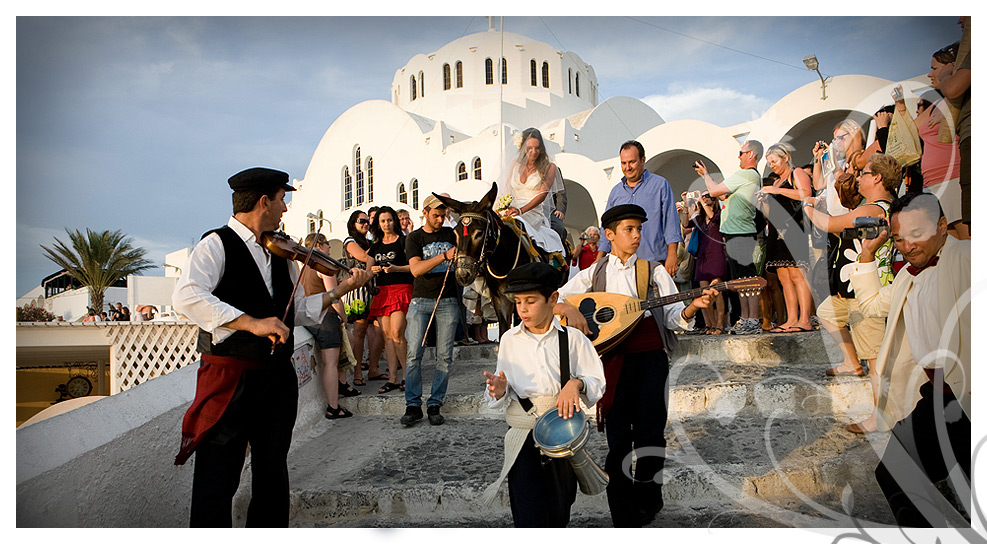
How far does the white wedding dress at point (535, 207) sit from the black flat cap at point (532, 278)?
317cm

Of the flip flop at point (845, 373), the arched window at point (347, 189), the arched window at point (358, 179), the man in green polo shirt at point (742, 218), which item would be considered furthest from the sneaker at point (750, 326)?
the arched window at point (347, 189)

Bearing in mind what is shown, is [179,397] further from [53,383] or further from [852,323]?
[53,383]

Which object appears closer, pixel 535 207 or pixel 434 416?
pixel 434 416

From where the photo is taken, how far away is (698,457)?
411cm

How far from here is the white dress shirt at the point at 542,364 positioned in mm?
2895

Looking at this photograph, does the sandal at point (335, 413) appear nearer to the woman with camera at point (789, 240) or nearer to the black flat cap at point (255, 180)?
the black flat cap at point (255, 180)

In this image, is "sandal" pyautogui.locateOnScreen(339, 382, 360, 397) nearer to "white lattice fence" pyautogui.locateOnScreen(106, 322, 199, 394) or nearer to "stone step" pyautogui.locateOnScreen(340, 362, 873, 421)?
"stone step" pyautogui.locateOnScreen(340, 362, 873, 421)

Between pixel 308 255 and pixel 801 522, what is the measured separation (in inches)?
125

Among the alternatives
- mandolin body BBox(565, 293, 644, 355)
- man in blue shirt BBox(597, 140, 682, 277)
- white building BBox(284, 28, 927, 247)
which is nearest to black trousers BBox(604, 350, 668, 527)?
mandolin body BBox(565, 293, 644, 355)

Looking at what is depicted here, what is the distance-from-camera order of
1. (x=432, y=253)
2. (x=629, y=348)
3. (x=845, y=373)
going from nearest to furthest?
(x=629, y=348) → (x=845, y=373) → (x=432, y=253)

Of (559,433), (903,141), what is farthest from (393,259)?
(903,141)

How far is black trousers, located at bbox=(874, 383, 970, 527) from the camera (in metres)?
2.89

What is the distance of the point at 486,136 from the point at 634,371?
629 inches

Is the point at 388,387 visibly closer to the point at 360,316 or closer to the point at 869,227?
the point at 360,316
